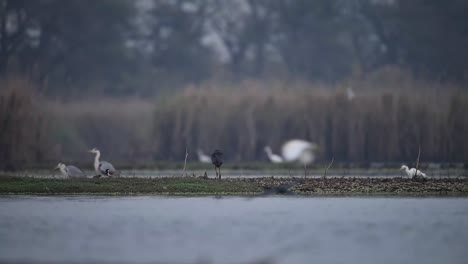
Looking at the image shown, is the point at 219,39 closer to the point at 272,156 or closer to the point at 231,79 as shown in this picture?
the point at 231,79

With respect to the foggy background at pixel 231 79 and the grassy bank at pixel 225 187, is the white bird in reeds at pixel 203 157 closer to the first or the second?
the foggy background at pixel 231 79

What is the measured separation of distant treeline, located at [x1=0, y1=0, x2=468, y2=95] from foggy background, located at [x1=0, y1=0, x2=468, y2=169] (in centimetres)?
9

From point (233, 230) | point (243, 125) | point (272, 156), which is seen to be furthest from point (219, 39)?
point (233, 230)

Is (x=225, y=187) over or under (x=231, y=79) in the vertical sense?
under

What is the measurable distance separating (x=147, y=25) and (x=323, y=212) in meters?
56.9

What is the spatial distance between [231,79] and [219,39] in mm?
13283

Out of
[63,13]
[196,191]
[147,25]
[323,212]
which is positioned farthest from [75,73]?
[323,212]

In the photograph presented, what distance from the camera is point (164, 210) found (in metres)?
23.4

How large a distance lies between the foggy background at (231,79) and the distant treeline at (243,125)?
52mm

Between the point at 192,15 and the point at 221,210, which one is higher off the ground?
the point at 192,15

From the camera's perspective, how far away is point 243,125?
42406mm

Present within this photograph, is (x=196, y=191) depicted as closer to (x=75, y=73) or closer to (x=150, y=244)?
(x=150, y=244)

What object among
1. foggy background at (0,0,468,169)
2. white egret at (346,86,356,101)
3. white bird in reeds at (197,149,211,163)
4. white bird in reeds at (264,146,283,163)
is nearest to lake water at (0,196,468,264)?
white bird in reeds at (264,146,283,163)

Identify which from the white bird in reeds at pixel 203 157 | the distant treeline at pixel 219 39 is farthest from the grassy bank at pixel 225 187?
the distant treeline at pixel 219 39
